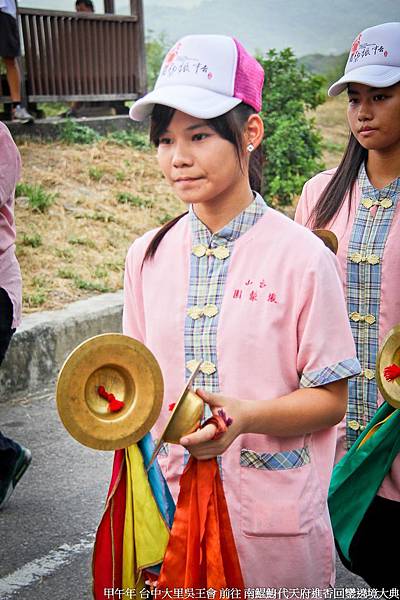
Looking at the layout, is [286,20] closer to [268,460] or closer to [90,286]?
[90,286]

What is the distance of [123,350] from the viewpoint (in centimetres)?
188

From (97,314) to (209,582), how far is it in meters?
4.62

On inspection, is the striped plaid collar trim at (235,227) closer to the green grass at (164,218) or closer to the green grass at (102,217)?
the green grass at (102,217)

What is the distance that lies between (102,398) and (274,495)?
466 millimetres

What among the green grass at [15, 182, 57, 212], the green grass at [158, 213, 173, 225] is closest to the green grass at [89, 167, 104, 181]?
the green grass at [15, 182, 57, 212]

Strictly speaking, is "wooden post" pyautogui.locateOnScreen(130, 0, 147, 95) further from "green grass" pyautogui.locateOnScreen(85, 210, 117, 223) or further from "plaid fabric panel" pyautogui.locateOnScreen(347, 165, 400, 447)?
"plaid fabric panel" pyautogui.locateOnScreen(347, 165, 400, 447)

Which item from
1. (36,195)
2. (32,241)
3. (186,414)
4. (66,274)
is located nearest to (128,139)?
(36,195)

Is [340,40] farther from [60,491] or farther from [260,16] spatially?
[60,491]

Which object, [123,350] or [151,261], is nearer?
[123,350]

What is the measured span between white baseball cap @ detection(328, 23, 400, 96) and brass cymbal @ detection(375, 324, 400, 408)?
34.3 inches

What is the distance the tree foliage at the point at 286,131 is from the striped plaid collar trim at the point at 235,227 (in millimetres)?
7729

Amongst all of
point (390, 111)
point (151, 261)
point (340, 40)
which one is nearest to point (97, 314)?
point (390, 111)

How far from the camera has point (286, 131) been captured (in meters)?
9.87

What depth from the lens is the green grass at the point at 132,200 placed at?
31.2 ft
